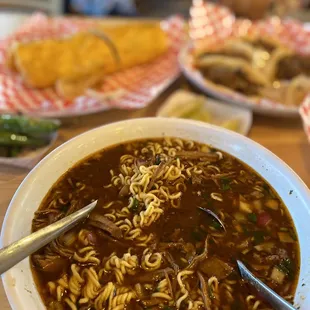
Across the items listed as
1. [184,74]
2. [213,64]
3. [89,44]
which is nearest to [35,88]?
[89,44]

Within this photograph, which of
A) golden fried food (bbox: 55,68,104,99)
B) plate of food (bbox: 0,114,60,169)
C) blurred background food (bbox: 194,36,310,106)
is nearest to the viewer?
plate of food (bbox: 0,114,60,169)

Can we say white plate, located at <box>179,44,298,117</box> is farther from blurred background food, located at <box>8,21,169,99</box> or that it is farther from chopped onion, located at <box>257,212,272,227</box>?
chopped onion, located at <box>257,212,272,227</box>

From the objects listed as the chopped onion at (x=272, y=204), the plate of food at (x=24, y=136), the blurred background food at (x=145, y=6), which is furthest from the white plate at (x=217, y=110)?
the blurred background food at (x=145, y=6)

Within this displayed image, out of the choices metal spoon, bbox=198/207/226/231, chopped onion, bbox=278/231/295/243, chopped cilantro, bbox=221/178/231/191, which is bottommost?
metal spoon, bbox=198/207/226/231

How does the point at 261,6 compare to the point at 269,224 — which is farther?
the point at 261,6

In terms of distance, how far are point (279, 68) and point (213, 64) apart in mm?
586

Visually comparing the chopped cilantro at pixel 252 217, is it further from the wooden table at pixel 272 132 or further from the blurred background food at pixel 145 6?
the blurred background food at pixel 145 6

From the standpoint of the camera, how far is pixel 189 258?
143 cm

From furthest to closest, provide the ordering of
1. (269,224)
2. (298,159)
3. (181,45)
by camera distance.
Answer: (181,45), (298,159), (269,224)

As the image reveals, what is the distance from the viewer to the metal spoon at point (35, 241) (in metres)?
1.26

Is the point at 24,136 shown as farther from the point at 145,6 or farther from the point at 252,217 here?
the point at 145,6

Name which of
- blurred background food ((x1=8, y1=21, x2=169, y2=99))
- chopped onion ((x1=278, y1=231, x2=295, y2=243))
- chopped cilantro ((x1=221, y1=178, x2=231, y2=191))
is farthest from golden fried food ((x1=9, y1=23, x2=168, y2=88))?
chopped onion ((x1=278, y1=231, x2=295, y2=243))

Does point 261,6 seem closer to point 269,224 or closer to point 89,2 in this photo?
point 89,2

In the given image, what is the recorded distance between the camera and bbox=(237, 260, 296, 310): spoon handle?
4.16ft
